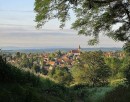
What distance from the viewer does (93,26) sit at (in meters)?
30.9

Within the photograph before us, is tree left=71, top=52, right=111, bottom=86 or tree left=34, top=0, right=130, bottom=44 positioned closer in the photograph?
tree left=34, top=0, right=130, bottom=44

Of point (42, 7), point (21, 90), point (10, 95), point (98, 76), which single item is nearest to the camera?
point (10, 95)

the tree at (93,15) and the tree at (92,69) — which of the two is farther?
the tree at (92,69)

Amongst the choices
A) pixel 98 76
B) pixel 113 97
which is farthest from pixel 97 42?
pixel 98 76

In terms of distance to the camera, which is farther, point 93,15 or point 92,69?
point 92,69

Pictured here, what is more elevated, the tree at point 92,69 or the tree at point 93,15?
the tree at point 93,15

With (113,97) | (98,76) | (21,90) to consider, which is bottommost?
(98,76)

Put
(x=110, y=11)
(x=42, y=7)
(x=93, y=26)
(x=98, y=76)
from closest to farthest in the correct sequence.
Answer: (x=42, y=7), (x=110, y=11), (x=93, y=26), (x=98, y=76)

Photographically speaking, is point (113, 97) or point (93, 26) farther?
point (93, 26)

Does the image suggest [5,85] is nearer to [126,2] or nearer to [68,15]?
[68,15]

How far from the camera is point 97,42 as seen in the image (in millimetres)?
32781

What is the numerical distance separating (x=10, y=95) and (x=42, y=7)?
Result: 15746mm

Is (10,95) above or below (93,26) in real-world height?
below

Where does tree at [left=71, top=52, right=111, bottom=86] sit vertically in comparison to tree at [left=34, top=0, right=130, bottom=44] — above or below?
below
